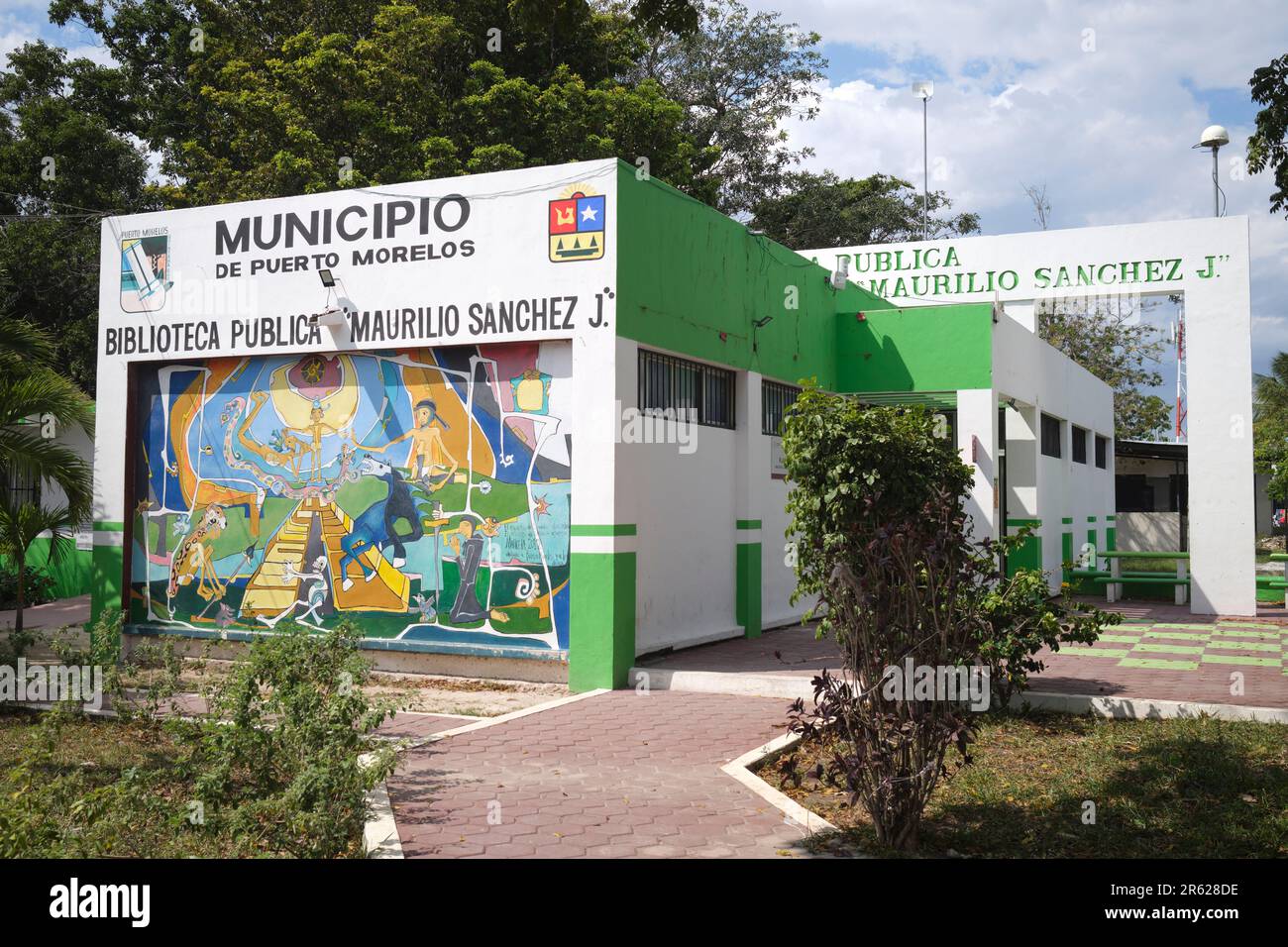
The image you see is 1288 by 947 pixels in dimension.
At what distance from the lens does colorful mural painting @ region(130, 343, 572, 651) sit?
10758mm

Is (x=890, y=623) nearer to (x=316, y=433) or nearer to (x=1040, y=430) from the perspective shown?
(x=316, y=433)

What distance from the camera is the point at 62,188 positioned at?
2470 cm

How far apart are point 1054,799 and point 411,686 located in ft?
20.8

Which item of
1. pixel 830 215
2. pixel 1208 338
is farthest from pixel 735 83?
pixel 1208 338

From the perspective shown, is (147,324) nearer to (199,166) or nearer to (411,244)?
(411,244)

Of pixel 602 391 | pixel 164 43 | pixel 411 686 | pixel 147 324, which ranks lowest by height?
pixel 411 686

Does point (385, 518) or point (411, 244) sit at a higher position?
point (411, 244)

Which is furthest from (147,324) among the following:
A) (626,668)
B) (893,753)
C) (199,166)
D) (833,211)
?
(833,211)

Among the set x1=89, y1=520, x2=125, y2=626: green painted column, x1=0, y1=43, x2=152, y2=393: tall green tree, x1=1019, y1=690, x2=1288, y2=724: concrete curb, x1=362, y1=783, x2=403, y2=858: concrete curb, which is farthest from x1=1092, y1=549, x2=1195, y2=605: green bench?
x1=0, y1=43, x2=152, y2=393: tall green tree

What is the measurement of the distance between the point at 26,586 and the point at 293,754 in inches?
556

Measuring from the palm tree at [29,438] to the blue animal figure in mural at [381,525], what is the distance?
2860 mm

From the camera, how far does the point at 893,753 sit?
529 cm

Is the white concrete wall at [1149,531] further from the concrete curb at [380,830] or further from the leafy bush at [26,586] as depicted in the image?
the concrete curb at [380,830]

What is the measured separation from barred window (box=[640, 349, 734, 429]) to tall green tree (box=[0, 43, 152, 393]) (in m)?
16.1
